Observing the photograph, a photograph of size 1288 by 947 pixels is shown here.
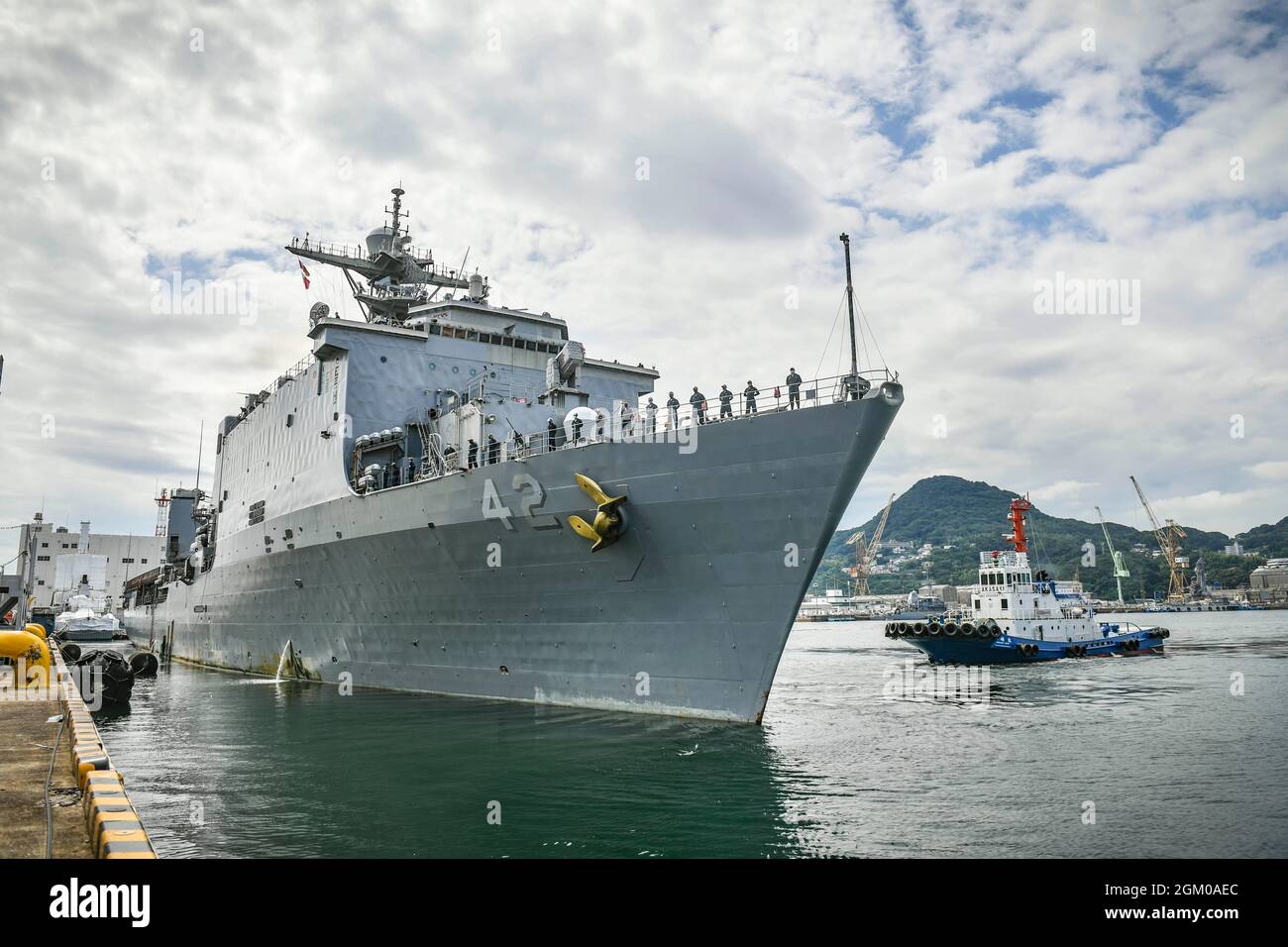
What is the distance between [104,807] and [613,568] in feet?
28.4

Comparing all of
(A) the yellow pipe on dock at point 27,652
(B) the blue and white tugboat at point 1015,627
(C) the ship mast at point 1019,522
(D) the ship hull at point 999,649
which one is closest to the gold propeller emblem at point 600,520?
(A) the yellow pipe on dock at point 27,652

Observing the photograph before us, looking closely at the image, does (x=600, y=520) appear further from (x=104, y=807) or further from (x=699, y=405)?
(x=104, y=807)

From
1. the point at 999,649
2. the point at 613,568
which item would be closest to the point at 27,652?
the point at 613,568

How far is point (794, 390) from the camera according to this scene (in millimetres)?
12133

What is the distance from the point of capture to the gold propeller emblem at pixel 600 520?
12898 millimetres

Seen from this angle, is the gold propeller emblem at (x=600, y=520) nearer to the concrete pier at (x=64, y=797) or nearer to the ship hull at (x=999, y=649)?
the concrete pier at (x=64, y=797)

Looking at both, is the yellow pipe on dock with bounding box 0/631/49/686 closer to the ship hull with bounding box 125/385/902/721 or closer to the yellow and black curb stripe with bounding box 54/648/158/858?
the ship hull with bounding box 125/385/902/721

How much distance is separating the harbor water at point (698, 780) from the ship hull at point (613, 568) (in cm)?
70

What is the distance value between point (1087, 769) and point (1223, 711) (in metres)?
9.72

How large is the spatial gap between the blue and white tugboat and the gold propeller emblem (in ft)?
77.8

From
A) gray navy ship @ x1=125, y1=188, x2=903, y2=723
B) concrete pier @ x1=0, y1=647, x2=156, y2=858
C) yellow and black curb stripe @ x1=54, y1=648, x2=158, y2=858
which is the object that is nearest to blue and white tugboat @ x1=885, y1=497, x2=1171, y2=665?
gray navy ship @ x1=125, y1=188, x2=903, y2=723
